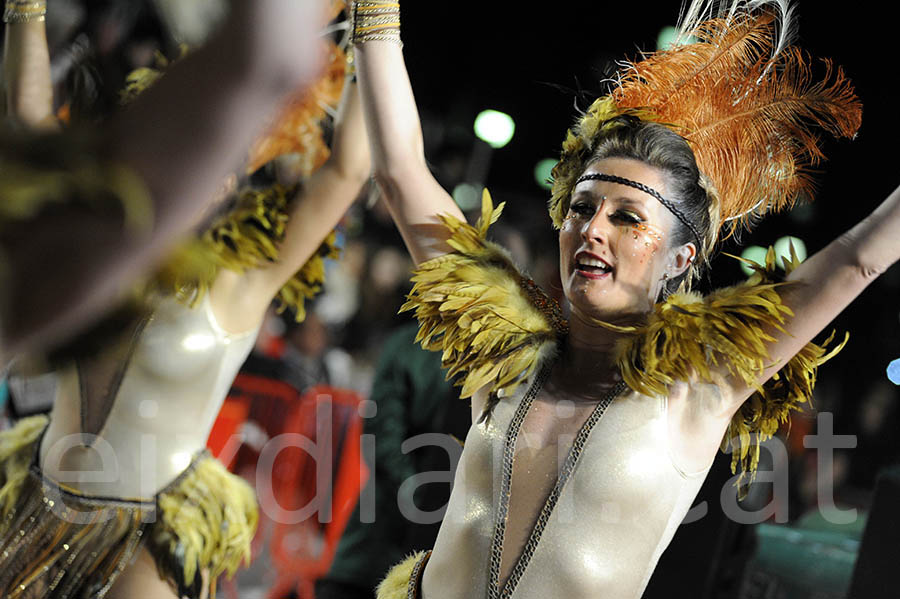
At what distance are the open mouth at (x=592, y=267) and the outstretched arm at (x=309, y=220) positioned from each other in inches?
29.3

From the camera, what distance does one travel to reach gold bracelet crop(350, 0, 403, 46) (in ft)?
6.60

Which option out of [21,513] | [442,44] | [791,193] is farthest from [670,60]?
[442,44]

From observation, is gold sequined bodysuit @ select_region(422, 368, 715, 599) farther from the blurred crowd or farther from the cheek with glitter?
the blurred crowd

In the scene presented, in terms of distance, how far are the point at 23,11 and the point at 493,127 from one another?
8.27 ft

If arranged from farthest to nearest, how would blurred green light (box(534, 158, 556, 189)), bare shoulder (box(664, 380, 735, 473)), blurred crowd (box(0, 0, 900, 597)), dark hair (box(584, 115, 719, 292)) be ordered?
blurred green light (box(534, 158, 556, 189)), blurred crowd (box(0, 0, 900, 597)), dark hair (box(584, 115, 719, 292)), bare shoulder (box(664, 380, 735, 473))

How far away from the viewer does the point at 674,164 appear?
6.32 feet

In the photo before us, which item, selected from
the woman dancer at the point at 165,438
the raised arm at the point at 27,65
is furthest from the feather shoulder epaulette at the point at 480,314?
the raised arm at the point at 27,65

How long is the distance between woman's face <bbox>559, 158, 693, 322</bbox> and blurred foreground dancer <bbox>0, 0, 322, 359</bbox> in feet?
3.81

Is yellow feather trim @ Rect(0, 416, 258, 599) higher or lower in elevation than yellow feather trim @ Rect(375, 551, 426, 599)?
lower

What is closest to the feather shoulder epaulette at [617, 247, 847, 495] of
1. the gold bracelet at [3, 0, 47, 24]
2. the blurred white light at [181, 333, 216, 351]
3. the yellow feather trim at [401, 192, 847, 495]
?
the yellow feather trim at [401, 192, 847, 495]

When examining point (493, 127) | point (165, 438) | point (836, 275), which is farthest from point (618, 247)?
point (493, 127)

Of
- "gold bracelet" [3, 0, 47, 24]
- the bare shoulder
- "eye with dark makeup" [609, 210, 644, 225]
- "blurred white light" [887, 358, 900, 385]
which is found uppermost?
"gold bracelet" [3, 0, 47, 24]

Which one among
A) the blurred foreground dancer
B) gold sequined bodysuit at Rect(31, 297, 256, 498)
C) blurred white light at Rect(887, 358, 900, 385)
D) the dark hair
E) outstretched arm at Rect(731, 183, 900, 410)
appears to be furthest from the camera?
gold sequined bodysuit at Rect(31, 297, 256, 498)

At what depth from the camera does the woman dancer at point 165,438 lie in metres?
2.34
